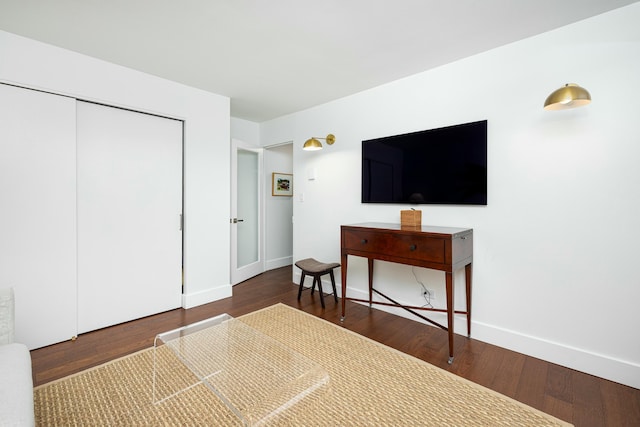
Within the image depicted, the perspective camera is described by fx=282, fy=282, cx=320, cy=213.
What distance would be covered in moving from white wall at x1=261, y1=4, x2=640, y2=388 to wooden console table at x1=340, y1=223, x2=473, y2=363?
9.4 inches

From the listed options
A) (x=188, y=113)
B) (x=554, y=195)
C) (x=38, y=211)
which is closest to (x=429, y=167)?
(x=554, y=195)

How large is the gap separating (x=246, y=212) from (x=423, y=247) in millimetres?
2955

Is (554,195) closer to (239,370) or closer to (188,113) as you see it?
(239,370)

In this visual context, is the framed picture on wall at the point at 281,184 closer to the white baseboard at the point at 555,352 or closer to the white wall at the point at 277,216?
the white wall at the point at 277,216

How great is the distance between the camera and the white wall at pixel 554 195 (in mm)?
1846

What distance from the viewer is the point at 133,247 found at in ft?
9.32

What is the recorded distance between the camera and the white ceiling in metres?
1.84

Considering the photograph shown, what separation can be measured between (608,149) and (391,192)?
1.62 m

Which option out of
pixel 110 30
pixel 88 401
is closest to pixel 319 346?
pixel 88 401

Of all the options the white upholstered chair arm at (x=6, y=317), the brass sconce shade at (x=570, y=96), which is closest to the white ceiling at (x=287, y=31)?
the brass sconce shade at (x=570, y=96)

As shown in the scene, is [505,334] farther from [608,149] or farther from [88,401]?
[88,401]

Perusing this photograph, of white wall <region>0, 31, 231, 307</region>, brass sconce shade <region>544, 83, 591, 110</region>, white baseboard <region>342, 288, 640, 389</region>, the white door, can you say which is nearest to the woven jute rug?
white baseboard <region>342, 288, 640, 389</region>

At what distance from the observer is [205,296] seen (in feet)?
10.9

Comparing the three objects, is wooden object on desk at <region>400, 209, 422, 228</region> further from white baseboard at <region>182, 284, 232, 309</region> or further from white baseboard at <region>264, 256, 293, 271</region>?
white baseboard at <region>264, 256, 293, 271</region>
